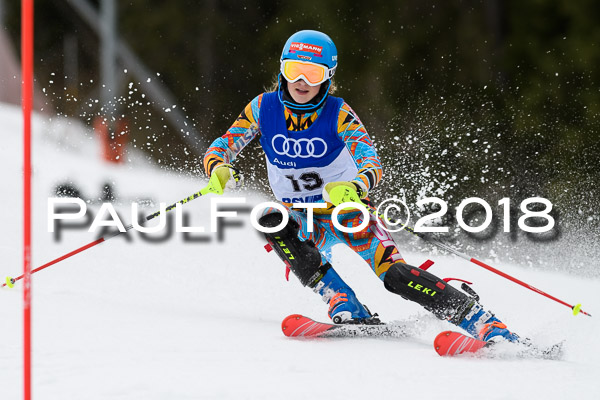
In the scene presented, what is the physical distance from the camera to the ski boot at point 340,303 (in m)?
3.67

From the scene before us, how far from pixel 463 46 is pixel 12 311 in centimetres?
1231

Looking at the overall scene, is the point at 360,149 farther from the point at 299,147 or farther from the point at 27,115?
the point at 27,115

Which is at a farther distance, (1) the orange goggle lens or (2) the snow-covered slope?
(1) the orange goggle lens

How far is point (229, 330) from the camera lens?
353 cm

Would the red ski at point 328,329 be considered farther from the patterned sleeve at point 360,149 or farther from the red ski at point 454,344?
the patterned sleeve at point 360,149

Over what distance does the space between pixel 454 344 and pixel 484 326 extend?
263mm

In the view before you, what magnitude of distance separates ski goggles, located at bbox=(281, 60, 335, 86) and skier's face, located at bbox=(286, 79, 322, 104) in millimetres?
50

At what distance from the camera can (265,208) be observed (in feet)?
12.1

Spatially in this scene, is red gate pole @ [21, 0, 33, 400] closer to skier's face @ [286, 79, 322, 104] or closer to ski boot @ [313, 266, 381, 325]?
skier's face @ [286, 79, 322, 104]

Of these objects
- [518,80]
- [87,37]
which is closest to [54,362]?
[518,80]

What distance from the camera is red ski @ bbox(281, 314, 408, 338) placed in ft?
11.3

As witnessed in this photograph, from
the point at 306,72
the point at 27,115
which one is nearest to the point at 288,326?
the point at 306,72

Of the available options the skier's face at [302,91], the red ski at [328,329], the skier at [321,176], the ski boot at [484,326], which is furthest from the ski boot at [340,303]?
the skier's face at [302,91]

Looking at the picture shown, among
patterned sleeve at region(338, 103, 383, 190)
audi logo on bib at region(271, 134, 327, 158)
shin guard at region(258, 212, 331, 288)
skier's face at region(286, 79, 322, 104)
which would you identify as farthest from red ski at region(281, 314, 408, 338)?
skier's face at region(286, 79, 322, 104)
